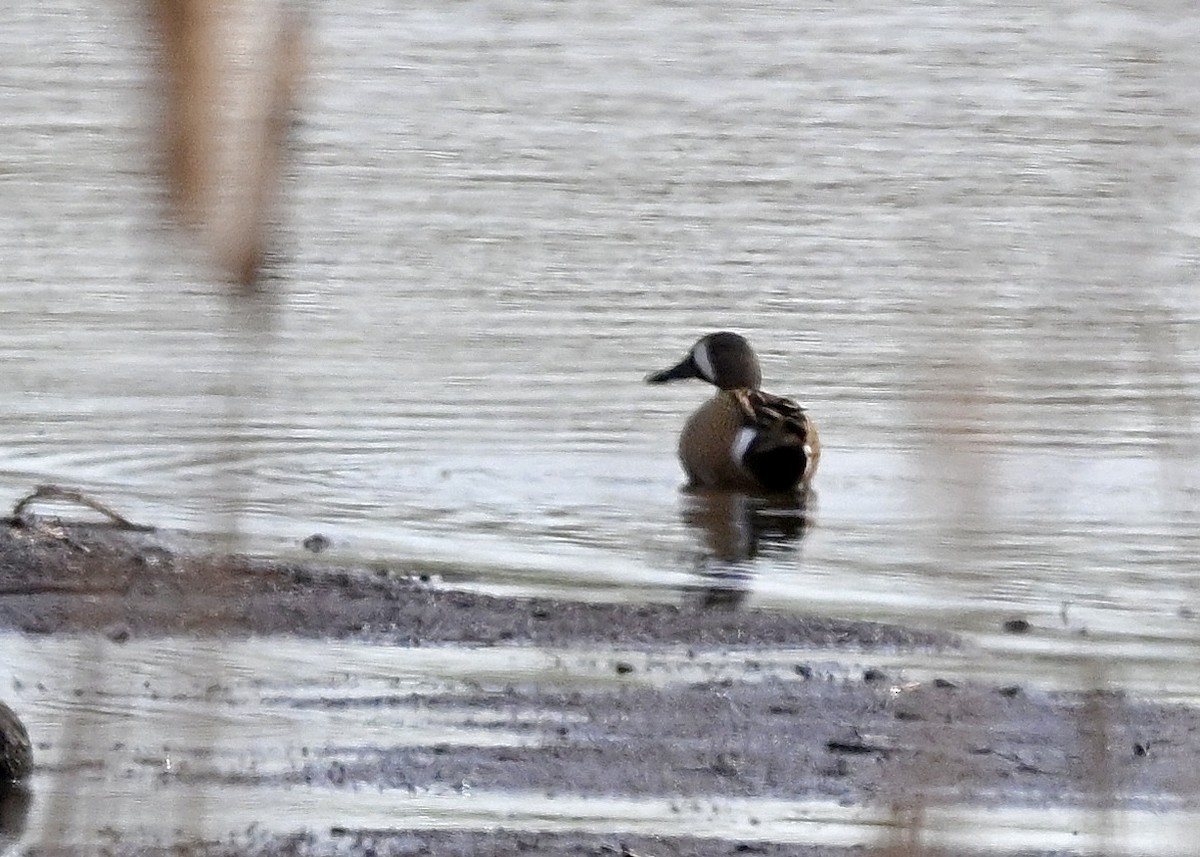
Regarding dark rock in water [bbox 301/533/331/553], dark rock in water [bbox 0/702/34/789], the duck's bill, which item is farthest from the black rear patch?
dark rock in water [bbox 0/702/34/789]

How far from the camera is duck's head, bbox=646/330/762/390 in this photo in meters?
10.8

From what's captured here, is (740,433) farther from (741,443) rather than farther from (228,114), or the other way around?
(228,114)

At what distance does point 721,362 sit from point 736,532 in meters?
1.74

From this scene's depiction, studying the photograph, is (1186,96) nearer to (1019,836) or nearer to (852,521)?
(1019,836)

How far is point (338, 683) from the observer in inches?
252

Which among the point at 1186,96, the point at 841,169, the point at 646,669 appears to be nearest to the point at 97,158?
the point at 841,169

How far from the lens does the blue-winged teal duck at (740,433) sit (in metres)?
9.88

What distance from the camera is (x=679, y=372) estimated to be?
11.0 m

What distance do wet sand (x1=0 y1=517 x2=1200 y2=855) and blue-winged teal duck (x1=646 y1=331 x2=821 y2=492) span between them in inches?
91.1

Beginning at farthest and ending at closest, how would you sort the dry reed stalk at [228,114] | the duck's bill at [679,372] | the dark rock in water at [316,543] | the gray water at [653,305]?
the duck's bill at [679,372]
the dark rock in water at [316,543]
the gray water at [653,305]
the dry reed stalk at [228,114]

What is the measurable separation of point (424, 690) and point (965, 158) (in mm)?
9055

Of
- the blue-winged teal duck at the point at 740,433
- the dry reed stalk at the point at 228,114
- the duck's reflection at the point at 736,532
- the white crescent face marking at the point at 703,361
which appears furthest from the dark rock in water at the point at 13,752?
the white crescent face marking at the point at 703,361

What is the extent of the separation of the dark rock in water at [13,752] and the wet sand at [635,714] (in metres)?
0.32

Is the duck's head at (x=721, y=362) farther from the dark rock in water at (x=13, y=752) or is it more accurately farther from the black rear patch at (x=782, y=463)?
the dark rock in water at (x=13, y=752)
